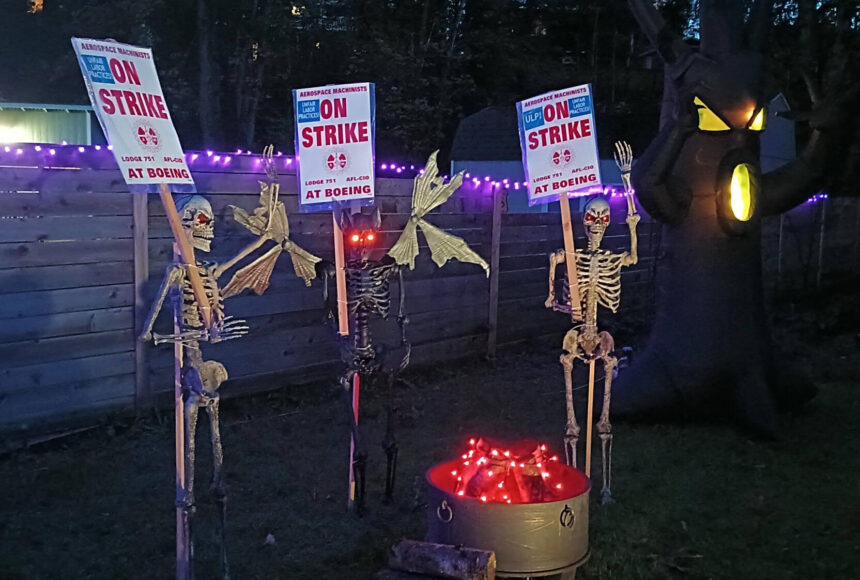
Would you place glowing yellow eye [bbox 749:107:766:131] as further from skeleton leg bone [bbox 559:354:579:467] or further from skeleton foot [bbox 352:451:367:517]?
skeleton foot [bbox 352:451:367:517]

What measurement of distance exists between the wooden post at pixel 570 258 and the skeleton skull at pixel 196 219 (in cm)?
202

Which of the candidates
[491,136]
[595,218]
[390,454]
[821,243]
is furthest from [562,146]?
[491,136]

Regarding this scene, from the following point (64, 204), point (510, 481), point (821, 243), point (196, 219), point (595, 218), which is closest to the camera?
point (196, 219)

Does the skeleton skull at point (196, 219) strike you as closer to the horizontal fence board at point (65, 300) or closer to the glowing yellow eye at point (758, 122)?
the horizontal fence board at point (65, 300)

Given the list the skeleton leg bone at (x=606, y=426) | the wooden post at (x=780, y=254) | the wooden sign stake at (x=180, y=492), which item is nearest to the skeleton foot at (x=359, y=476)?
the wooden sign stake at (x=180, y=492)

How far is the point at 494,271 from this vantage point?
9492 millimetres

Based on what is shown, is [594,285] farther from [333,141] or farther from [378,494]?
[378,494]

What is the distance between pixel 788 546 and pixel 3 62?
74.8ft

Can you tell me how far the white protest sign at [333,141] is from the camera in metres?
4.63

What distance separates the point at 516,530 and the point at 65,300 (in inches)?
150

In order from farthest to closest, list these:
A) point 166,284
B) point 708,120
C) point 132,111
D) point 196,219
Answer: point 708,120 → point 196,219 → point 166,284 → point 132,111

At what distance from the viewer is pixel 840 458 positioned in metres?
6.34

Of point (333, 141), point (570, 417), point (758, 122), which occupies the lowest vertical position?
point (570, 417)

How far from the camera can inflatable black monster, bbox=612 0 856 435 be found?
22.0ft
